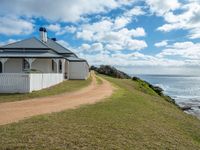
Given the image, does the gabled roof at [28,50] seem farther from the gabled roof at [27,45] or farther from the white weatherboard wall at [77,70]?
the white weatherboard wall at [77,70]

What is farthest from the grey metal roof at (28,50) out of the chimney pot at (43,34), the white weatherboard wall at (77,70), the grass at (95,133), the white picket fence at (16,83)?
the grass at (95,133)

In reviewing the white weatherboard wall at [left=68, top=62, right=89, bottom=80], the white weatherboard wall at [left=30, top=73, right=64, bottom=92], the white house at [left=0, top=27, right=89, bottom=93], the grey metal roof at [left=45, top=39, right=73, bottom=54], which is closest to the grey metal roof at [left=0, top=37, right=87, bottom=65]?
the white house at [left=0, top=27, right=89, bottom=93]

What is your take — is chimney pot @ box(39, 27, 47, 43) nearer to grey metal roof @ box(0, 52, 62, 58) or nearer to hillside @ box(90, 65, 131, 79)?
grey metal roof @ box(0, 52, 62, 58)

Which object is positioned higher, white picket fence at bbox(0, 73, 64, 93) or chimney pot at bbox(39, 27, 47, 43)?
chimney pot at bbox(39, 27, 47, 43)

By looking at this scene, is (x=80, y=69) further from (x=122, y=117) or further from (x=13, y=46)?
(x=122, y=117)

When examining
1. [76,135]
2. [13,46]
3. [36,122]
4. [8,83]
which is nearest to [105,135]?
[76,135]

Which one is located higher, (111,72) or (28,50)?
(28,50)

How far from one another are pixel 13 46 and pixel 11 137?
28.0m

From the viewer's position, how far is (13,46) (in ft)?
109

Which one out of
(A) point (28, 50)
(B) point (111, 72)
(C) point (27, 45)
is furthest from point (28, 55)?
(B) point (111, 72)

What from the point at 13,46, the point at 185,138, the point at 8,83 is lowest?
the point at 185,138

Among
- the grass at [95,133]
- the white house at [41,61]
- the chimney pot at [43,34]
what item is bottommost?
the grass at [95,133]

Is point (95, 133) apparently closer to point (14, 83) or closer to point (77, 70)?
point (14, 83)

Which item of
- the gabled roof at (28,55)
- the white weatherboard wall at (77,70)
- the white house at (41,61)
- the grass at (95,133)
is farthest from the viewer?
the white weatherboard wall at (77,70)
